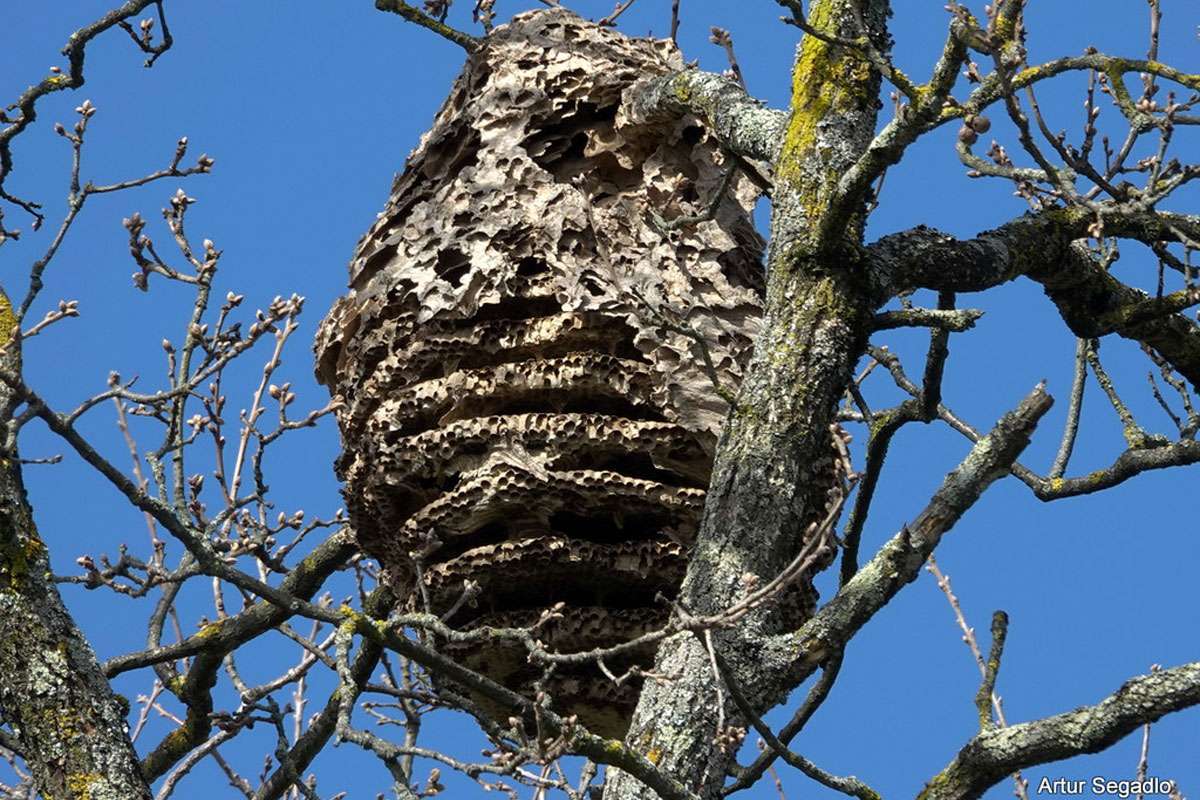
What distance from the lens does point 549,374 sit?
4316 millimetres

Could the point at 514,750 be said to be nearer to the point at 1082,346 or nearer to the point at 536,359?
the point at 536,359

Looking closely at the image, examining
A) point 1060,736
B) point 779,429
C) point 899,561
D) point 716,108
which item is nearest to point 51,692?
point 779,429

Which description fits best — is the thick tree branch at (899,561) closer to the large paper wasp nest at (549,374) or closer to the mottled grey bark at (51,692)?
the large paper wasp nest at (549,374)

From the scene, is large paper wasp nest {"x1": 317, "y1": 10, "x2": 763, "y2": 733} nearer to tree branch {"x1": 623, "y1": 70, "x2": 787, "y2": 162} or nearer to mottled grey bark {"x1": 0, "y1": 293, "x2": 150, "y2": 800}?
tree branch {"x1": 623, "y1": 70, "x2": 787, "y2": 162}

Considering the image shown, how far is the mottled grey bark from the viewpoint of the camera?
137 inches

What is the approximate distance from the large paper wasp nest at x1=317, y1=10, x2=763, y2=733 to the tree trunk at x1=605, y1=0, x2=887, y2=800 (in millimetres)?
204

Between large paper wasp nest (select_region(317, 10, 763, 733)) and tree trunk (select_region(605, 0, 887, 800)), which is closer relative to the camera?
tree trunk (select_region(605, 0, 887, 800))

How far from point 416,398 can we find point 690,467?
713mm

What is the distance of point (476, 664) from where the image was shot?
14.1ft

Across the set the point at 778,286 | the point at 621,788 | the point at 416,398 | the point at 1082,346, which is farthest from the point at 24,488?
the point at 1082,346

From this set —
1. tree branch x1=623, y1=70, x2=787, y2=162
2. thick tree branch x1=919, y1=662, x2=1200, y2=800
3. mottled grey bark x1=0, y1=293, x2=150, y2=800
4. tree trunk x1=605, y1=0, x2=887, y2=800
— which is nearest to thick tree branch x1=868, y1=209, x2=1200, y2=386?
tree trunk x1=605, y1=0, x2=887, y2=800

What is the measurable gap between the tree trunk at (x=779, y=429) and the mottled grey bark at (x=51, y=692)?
40.2 inches

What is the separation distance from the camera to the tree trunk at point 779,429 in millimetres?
3490

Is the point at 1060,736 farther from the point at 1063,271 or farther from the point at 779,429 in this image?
the point at 1063,271
